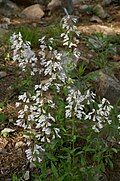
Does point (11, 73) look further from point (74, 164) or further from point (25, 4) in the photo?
point (25, 4)

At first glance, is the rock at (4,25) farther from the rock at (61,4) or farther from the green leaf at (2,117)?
the green leaf at (2,117)

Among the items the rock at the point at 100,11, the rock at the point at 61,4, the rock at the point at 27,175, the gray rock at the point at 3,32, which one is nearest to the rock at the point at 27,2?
the rock at the point at 61,4

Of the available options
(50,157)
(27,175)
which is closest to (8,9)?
(27,175)

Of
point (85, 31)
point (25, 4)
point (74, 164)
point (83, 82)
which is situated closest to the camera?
point (74, 164)

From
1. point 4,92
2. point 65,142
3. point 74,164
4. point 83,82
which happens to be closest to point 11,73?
point 4,92

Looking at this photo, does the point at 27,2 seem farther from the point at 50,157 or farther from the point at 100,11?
the point at 50,157

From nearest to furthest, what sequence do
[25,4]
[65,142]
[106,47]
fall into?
[65,142] → [106,47] → [25,4]
